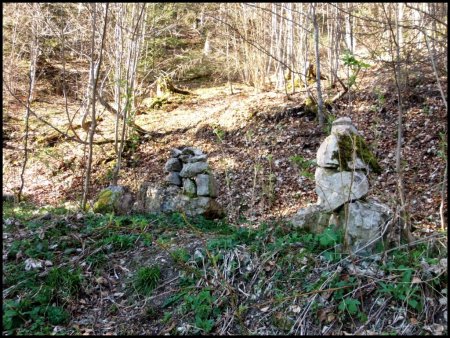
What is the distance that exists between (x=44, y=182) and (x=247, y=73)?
6.50m

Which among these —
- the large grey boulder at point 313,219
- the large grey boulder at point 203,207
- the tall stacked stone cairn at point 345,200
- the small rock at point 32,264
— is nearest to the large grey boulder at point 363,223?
the tall stacked stone cairn at point 345,200

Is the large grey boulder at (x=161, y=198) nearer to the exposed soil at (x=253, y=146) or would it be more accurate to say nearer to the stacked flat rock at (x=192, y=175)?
the stacked flat rock at (x=192, y=175)

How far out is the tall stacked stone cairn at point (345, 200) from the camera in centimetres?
325

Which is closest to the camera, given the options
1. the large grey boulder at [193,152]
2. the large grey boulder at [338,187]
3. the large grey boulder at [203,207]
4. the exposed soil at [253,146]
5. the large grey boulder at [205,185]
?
the large grey boulder at [338,187]

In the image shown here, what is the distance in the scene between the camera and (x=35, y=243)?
12.8 feet

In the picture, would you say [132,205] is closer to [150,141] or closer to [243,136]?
[243,136]

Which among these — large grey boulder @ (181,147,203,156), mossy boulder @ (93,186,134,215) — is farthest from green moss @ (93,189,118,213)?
large grey boulder @ (181,147,203,156)

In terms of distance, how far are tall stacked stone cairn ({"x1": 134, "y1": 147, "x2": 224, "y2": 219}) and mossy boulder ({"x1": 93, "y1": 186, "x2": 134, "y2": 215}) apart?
0.15m

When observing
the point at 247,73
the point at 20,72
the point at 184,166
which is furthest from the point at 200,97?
the point at 184,166

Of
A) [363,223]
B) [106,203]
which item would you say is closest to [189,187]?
[106,203]

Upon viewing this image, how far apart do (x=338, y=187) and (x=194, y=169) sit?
2603 mm

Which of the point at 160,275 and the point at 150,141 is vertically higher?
the point at 150,141

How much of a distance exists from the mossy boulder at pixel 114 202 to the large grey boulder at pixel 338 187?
3163mm

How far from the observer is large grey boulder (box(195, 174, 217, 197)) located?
5578 millimetres
